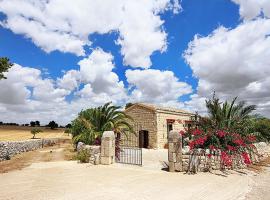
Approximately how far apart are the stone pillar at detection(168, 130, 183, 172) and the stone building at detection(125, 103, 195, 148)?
12600mm

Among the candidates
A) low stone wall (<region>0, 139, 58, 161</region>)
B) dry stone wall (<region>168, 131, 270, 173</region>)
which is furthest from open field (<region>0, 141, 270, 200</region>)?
low stone wall (<region>0, 139, 58, 161</region>)

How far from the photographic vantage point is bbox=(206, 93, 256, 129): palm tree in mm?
13737

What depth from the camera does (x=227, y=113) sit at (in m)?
14.3

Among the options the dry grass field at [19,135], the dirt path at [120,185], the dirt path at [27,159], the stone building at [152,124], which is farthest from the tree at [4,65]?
the dry grass field at [19,135]

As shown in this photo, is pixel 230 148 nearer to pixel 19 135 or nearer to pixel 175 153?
pixel 175 153

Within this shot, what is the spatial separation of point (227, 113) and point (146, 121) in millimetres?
11919

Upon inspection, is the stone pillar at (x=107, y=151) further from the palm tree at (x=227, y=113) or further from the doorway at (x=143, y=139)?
the doorway at (x=143, y=139)

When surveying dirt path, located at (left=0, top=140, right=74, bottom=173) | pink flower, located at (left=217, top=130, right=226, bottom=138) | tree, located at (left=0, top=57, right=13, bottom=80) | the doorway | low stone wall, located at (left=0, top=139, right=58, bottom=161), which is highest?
tree, located at (left=0, top=57, right=13, bottom=80)

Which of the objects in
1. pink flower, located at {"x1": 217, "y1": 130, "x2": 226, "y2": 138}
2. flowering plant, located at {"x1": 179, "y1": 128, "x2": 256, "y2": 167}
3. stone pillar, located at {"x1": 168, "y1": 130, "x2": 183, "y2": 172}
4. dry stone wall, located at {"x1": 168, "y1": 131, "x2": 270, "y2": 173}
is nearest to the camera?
dry stone wall, located at {"x1": 168, "y1": 131, "x2": 270, "y2": 173}

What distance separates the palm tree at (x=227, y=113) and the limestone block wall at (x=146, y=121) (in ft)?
35.2

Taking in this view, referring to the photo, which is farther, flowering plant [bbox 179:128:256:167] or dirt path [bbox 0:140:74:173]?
dirt path [bbox 0:140:74:173]

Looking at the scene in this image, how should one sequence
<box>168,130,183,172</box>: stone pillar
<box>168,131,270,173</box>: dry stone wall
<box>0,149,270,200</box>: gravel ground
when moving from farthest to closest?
<box>168,130,183,172</box>: stone pillar
<box>168,131,270,173</box>: dry stone wall
<box>0,149,270,200</box>: gravel ground

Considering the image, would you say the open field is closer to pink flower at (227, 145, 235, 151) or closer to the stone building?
pink flower at (227, 145, 235, 151)

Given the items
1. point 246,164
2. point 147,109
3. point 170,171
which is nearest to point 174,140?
point 170,171
